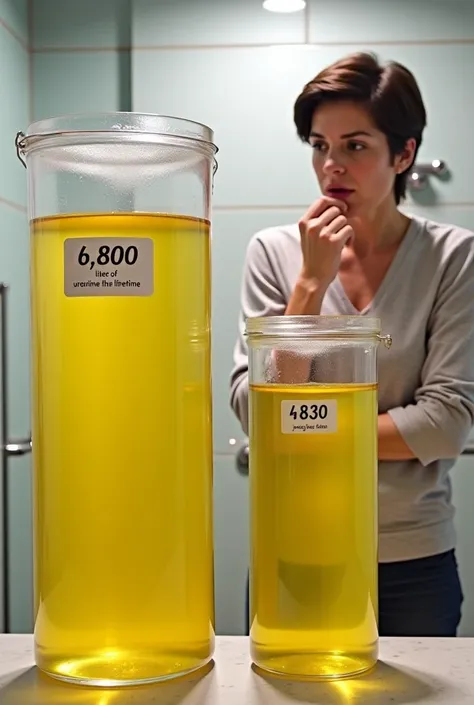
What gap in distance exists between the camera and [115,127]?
34 centimetres

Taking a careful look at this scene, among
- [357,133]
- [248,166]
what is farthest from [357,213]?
[248,166]

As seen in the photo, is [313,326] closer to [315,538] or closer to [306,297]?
[315,538]

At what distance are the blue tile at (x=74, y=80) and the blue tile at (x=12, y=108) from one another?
0.11 ft

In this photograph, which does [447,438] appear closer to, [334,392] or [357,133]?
[357,133]

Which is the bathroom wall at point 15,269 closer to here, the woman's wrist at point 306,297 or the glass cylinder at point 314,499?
the woman's wrist at point 306,297

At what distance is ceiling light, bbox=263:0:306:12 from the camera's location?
5.60 ft

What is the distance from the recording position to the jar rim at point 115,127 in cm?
35

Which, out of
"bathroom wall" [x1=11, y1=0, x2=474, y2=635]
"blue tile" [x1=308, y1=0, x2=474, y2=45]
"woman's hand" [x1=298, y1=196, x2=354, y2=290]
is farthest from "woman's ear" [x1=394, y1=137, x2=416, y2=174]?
"blue tile" [x1=308, y1=0, x2=474, y2=45]

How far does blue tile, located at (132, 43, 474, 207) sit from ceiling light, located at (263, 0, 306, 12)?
7cm

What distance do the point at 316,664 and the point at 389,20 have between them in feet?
5.14

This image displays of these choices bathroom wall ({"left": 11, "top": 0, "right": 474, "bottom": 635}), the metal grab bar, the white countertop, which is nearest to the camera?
the white countertop

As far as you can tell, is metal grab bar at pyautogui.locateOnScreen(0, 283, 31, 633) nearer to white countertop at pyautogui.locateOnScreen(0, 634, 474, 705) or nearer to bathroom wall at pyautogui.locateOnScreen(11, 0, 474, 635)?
bathroom wall at pyautogui.locateOnScreen(11, 0, 474, 635)

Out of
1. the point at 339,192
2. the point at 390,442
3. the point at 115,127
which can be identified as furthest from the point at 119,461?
the point at 339,192

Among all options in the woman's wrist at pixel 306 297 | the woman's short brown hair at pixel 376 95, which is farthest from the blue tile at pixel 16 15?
the woman's wrist at pixel 306 297
